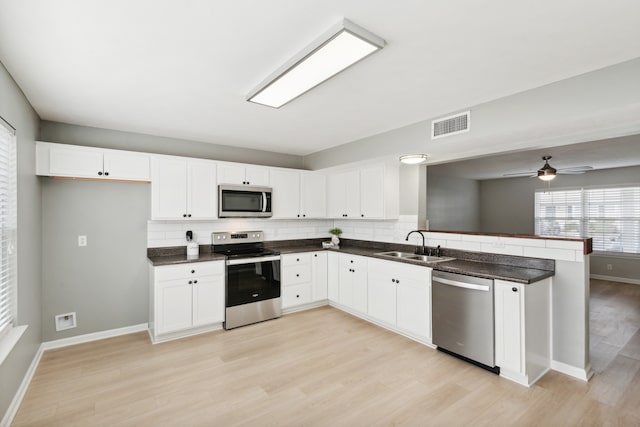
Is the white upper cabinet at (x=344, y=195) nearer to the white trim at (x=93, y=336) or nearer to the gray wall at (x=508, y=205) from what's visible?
the white trim at (x=93, y=336)

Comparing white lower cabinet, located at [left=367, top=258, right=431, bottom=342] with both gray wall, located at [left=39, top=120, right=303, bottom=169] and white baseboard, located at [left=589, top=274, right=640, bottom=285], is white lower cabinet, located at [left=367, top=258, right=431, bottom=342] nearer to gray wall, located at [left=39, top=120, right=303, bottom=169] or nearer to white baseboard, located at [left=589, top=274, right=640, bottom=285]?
gray wall, located at [left=39, top=120, right=303, bottom=169]

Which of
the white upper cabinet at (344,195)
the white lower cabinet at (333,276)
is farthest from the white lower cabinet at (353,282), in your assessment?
the white upper cabinet at (344,195)

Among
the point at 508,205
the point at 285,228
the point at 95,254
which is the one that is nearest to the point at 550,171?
the point at 508,205

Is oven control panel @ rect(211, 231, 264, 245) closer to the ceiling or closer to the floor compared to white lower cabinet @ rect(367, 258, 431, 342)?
closer to the ceiling

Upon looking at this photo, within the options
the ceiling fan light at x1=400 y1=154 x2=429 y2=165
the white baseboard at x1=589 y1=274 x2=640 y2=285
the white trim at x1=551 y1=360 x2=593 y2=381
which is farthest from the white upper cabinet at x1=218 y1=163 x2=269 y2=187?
the white baseboard at x1=589 y1=274 x2=640 y2=285

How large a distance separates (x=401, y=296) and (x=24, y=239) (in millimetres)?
3603

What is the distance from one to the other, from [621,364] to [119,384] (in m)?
4.49

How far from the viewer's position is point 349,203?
464 cm

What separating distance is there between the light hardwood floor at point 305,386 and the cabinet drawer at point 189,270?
2.36 ft

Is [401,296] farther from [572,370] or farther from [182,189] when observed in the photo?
[182,189]

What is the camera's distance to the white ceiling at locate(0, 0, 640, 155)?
1.56 meters

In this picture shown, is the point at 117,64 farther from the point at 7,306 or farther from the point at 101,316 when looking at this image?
the point at 101,316

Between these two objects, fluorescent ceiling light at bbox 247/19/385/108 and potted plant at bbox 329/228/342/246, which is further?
potted plant at bbox 329/228/342/246

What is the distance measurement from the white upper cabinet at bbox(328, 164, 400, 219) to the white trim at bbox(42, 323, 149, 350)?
3009 mm
